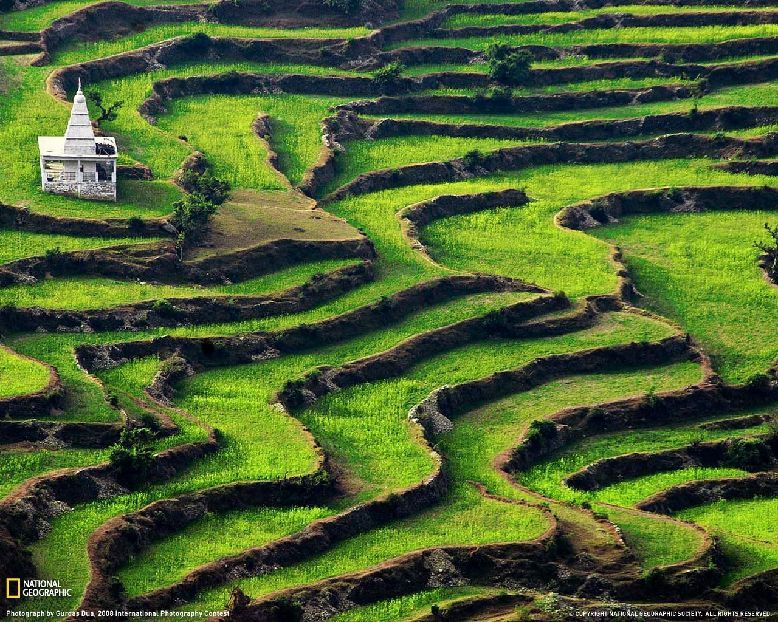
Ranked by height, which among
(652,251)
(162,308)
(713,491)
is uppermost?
(162,308)

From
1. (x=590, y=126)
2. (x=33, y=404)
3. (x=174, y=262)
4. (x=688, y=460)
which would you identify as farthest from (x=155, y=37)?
(x=688, y=460)

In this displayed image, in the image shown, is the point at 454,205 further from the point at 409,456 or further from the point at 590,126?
the point at 409,456

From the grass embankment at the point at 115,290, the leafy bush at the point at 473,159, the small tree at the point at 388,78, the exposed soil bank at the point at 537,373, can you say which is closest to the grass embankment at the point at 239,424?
the exposed soil bank at the point at 537,373

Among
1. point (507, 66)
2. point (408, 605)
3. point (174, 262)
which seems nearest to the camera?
point (408, 605)

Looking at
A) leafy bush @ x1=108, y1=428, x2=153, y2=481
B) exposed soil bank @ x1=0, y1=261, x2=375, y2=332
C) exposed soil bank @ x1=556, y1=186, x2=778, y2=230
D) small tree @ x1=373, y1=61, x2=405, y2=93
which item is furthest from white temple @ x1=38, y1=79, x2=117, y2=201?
leafy bush @ x1=108, y1=428, x2=153, y2=481

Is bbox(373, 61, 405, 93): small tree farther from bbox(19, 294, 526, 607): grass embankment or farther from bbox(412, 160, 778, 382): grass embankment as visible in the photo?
bbox(19, 294, 526, 607): grass embankment
